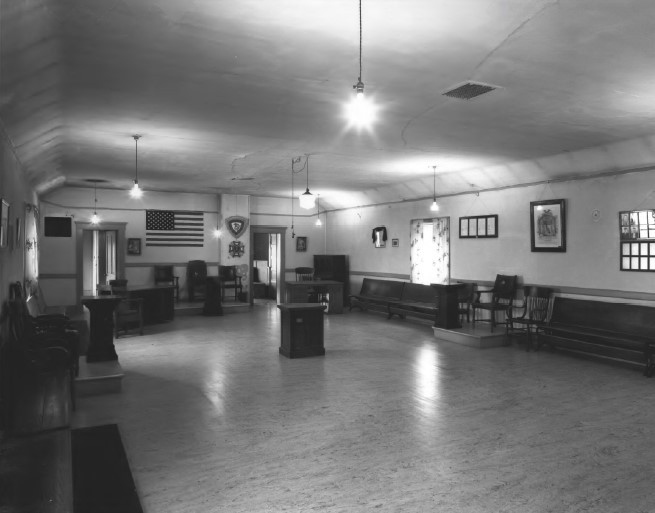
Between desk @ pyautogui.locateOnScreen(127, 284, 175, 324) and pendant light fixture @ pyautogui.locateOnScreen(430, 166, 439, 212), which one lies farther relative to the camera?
desk @ pyautogui.locateOnScreen(127, 284, 175, 324)

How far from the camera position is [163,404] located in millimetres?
5148

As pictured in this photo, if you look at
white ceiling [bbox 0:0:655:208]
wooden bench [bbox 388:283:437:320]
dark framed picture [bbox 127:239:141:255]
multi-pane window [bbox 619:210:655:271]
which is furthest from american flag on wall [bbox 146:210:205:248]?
multi-pane window [bbox 619:210:655:271]

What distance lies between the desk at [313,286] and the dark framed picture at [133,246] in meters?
3.96

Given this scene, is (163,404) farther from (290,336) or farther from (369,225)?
(369,225)

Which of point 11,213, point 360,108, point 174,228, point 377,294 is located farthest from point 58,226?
point 360,108

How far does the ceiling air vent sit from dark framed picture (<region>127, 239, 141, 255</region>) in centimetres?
997

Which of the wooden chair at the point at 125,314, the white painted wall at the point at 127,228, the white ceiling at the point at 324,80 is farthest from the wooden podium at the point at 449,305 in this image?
the white painted wall at the point at 127,228

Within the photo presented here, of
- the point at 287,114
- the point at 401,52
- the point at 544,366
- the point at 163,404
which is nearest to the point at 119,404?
the point at 163,404

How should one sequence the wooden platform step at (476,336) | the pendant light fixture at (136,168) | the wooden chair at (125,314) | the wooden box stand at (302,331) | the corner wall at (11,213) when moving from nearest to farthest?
the corner wall at (11,213) < the pendant light fixture at (136,168) < the wooden box stand at (302,331) < the wooden platform step at (476,336) < the wooden chair at (125,314)

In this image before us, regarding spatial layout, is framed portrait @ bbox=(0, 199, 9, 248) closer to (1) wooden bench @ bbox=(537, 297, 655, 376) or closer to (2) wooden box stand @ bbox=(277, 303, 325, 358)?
(2) wooden box stand @ bbox=(277, 303, 325, 358)

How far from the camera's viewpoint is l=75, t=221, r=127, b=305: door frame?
12.0 meters

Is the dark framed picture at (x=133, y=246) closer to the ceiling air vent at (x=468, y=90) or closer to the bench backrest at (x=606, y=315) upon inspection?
the bench backrest at (x=606, y=315)

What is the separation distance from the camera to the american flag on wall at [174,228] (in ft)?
42.5

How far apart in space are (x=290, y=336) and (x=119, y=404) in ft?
8.74
